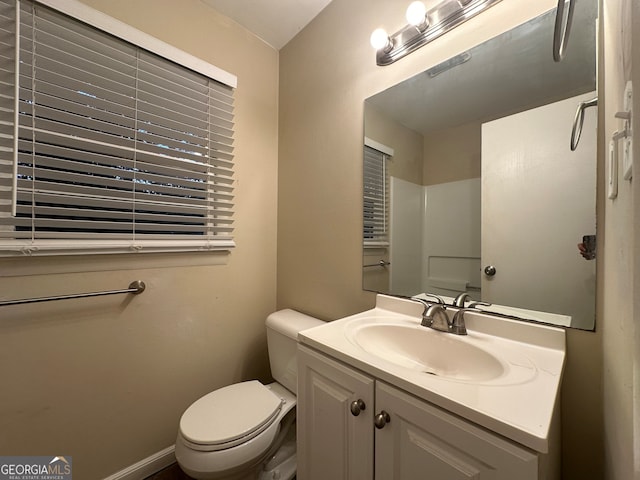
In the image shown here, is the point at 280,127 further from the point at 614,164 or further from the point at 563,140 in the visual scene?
the point at 614,164

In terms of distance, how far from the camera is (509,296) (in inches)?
35.3

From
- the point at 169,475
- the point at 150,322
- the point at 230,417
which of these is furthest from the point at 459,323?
the point at 169,475

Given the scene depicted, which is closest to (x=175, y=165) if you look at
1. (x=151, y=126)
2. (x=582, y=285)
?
(x=151, y=126)

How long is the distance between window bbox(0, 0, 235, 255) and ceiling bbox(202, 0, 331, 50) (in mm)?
407

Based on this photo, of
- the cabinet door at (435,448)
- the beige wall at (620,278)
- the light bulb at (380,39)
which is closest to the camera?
the beige wall at (620,278)

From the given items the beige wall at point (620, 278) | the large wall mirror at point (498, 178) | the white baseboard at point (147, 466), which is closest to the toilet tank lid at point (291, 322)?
the large wall mirror at point (498, 178)

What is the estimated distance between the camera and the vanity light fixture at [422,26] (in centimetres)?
96

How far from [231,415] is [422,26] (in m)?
1.78

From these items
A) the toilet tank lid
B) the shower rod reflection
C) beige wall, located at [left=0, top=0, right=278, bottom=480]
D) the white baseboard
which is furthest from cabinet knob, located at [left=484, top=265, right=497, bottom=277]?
the white baseboard

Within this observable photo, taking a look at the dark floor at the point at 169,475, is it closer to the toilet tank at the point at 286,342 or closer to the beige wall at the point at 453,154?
the toilet tank at the point at 286,342

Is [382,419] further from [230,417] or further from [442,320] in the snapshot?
[230,417]

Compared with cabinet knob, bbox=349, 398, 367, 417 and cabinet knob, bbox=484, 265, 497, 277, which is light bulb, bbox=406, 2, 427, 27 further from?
cabinet knob, bbox=349, 398, 367, 417

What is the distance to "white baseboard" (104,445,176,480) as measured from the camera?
1.20 m

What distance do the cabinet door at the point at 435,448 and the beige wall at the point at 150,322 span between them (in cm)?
111
